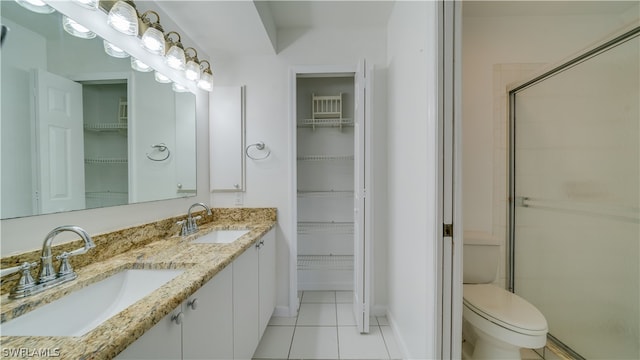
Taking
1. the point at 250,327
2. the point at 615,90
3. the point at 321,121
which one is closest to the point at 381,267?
the point at 250,327

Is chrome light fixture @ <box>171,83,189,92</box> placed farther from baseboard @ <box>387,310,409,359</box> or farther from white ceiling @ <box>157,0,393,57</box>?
baseboard @ <box>387,310,409,359</box>

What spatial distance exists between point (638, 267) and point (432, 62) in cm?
178

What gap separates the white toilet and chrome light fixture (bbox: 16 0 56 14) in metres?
2.42

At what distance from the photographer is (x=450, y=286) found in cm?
→ 110

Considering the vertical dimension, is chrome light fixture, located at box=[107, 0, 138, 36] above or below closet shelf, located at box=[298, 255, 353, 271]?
above

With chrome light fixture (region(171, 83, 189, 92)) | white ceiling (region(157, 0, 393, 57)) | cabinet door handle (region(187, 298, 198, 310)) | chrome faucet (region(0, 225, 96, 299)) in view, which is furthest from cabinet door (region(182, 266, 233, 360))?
white ceiling (region(157, 0, 393, 57))

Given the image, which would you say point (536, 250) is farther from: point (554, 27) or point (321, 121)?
point (321, 121)

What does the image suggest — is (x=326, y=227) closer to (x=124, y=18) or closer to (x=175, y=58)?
(x=175, y=58)

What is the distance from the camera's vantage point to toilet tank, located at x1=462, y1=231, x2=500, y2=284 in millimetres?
1614

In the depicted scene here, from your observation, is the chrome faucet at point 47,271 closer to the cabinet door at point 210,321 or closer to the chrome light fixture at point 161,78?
the cabinet door at point 210,321

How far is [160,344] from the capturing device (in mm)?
698

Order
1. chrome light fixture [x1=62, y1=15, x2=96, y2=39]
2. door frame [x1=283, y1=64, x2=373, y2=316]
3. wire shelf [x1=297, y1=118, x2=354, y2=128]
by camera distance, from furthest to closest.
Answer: wire shelf [x1=297, y1=118, x2=354, y2=128]
door frame [x1=283, y1=64, x2=373, y2=316]
chrome light fixture [x1=62, y1=15, x2=96, y2=39]

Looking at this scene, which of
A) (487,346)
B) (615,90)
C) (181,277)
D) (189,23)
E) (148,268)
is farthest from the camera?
(189,23)

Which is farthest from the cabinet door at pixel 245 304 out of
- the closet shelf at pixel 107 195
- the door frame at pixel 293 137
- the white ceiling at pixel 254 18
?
the white ceiling at pixel 254 18
